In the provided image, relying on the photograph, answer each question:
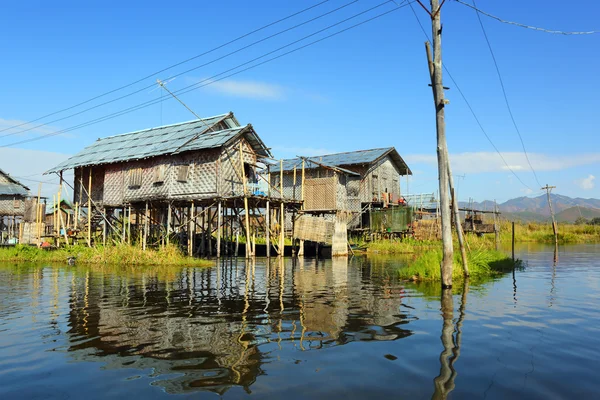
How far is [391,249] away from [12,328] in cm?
2336

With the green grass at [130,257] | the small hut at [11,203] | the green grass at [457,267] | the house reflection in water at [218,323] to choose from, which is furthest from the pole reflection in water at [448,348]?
the small hut at [11,203]

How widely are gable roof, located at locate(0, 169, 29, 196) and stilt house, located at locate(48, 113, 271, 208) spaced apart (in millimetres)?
14474

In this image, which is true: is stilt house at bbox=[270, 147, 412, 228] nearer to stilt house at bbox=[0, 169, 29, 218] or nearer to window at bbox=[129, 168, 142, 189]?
window at bbox=[129, 168, 142, 189]

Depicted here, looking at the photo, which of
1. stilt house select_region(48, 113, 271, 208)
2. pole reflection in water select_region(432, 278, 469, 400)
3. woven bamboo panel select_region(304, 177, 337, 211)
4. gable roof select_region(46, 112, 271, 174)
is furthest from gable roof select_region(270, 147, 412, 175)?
pole reflection in water select_region(432, 278, 469, 400)

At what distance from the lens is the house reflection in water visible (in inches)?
189

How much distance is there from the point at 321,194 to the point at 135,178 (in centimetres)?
1116

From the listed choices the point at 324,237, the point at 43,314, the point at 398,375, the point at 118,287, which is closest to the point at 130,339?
the point at 43,314

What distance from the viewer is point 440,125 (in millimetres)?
10297

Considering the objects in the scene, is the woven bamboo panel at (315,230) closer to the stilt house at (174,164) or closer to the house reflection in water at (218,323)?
the stilt house at (174,164)

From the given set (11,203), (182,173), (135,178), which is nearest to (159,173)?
(182,173)

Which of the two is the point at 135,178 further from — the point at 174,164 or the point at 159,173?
the point at 174,164

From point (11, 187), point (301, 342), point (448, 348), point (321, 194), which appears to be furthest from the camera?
point (11, 187)

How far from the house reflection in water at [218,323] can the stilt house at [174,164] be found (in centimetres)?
1066

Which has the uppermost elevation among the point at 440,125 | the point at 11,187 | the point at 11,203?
the point at 11,187
